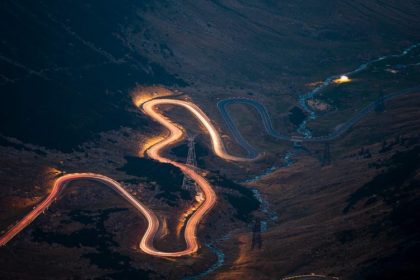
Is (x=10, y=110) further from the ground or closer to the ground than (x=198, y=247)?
further from the ground

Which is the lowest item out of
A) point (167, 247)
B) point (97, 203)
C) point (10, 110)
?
point (167, 247)

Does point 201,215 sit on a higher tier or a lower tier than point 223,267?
higher

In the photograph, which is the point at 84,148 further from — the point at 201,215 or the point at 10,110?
the point at 201,215

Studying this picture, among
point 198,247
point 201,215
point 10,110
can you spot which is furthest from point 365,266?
point 10,110

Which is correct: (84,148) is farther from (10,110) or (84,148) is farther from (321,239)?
(321,239)

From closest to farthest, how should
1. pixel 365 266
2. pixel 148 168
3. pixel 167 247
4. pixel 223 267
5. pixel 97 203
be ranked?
pixel 365 266 → pixel 223 267 → pixel 167 247 → pixel 97 203 → pixel 148 168

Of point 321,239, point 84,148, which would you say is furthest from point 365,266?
point 84,148

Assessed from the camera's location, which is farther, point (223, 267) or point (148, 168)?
point (148, 168)

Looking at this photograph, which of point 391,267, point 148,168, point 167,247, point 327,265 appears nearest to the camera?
point 391,267

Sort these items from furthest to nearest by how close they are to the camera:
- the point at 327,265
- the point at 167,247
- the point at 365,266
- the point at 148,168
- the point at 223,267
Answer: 1. the point at 148,168
2. the point at 167,247
3. the point at 223,267
4. the point at 327,265
5. the point at 365,266
